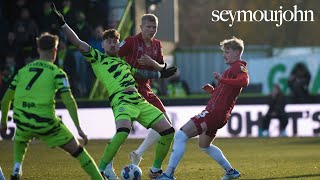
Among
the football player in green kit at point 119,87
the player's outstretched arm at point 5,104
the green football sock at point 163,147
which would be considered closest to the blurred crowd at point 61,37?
the green football sock at point 163,147

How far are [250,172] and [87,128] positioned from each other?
9.43 metres

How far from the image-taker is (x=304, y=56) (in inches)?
1012

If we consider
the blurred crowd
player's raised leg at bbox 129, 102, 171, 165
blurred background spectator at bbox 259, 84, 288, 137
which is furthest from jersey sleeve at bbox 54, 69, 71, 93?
blurred background spectator at bbox 259, 84, 288, 137

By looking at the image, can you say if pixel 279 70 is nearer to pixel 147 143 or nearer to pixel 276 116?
pixel 276 116

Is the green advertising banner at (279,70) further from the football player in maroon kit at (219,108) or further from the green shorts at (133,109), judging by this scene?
the green shorts at (133,109)

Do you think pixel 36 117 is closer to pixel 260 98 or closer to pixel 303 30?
pixel 260 98

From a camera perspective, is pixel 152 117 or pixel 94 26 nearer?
pixel 152 117

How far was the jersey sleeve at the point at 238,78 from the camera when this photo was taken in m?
11.0

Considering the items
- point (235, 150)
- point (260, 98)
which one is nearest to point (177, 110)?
point (260, 98)

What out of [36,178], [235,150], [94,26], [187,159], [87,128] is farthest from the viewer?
[94,26]

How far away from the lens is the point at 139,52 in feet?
40.0

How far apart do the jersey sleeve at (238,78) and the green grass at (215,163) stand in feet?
5.07

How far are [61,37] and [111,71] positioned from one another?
1279cm

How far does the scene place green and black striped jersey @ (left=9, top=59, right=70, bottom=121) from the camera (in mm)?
9680
